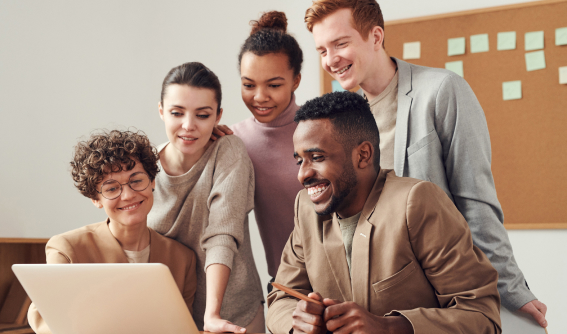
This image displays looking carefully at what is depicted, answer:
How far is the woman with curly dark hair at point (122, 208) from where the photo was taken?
1586 mm

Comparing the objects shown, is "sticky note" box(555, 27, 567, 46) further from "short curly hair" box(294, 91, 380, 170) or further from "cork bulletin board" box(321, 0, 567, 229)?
"short curly hair" box(294, 91, 380, 170)

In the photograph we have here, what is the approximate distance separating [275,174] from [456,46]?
174 cm

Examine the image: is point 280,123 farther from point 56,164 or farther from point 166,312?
point 56,164

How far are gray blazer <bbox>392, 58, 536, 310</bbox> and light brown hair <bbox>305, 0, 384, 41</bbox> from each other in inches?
9.6

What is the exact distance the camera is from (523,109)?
2.89m

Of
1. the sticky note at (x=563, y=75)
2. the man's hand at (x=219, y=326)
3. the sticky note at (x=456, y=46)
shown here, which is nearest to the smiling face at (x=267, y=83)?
the man's hand at (x=219, y=326)

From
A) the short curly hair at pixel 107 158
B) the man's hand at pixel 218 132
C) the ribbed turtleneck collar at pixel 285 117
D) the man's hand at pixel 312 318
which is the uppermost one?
the ribbed turtleneck collar at pixel 285 117

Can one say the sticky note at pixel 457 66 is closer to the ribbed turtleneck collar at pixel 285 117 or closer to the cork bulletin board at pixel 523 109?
the cork bulletin board at pixel 523 109

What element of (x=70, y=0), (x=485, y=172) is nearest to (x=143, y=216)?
(x=485, y=172)

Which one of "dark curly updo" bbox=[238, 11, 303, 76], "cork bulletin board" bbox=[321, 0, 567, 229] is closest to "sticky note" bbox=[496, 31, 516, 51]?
"cork bulletin board" bbox=[321, 0, 567, 229]

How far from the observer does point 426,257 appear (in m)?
1.13

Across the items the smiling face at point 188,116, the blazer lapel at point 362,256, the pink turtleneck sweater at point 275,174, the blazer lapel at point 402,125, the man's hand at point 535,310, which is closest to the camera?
the blazer lapel at point 362,256

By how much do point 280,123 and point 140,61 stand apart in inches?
76.5

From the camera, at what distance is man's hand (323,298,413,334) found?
98 centimetres
